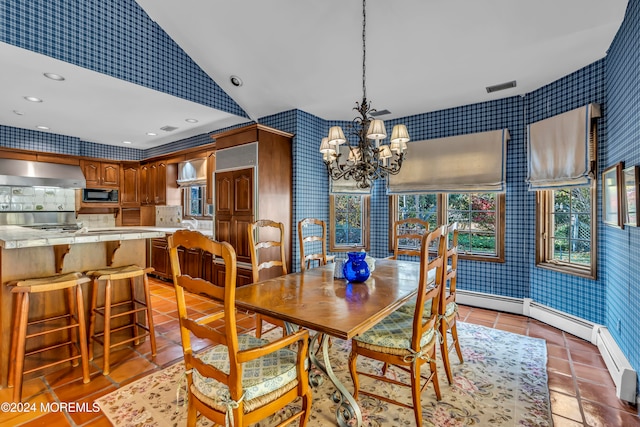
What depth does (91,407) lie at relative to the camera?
6.42ft

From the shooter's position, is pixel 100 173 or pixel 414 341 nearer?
pixel 414 341

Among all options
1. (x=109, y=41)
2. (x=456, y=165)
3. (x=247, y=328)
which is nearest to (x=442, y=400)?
(x=247, y=328)

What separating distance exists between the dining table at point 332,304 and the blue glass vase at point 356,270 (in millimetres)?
46

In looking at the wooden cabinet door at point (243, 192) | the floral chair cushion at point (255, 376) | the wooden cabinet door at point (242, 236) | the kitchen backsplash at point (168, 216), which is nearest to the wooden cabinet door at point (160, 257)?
the kitchen backsplash at point (168, 216)

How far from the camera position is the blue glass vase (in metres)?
2.15

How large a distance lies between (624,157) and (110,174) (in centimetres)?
735

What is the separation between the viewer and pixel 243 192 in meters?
3.96

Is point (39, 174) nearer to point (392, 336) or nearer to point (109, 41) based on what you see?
A: point (109, 41)

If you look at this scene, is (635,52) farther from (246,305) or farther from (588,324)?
(246,305)

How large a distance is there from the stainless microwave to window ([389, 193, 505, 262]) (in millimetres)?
5655

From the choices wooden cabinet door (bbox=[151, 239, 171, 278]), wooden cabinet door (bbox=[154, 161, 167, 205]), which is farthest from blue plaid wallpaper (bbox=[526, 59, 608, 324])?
wooden cabinet door (bbox=[154, 161, 167, 205])

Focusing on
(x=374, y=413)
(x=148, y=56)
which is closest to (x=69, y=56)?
(x=148, y=56)

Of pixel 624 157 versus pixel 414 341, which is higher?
pixel 624 157

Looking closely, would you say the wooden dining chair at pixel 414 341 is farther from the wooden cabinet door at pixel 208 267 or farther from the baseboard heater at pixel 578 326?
the wooden cabinet door at pixel 208 267
